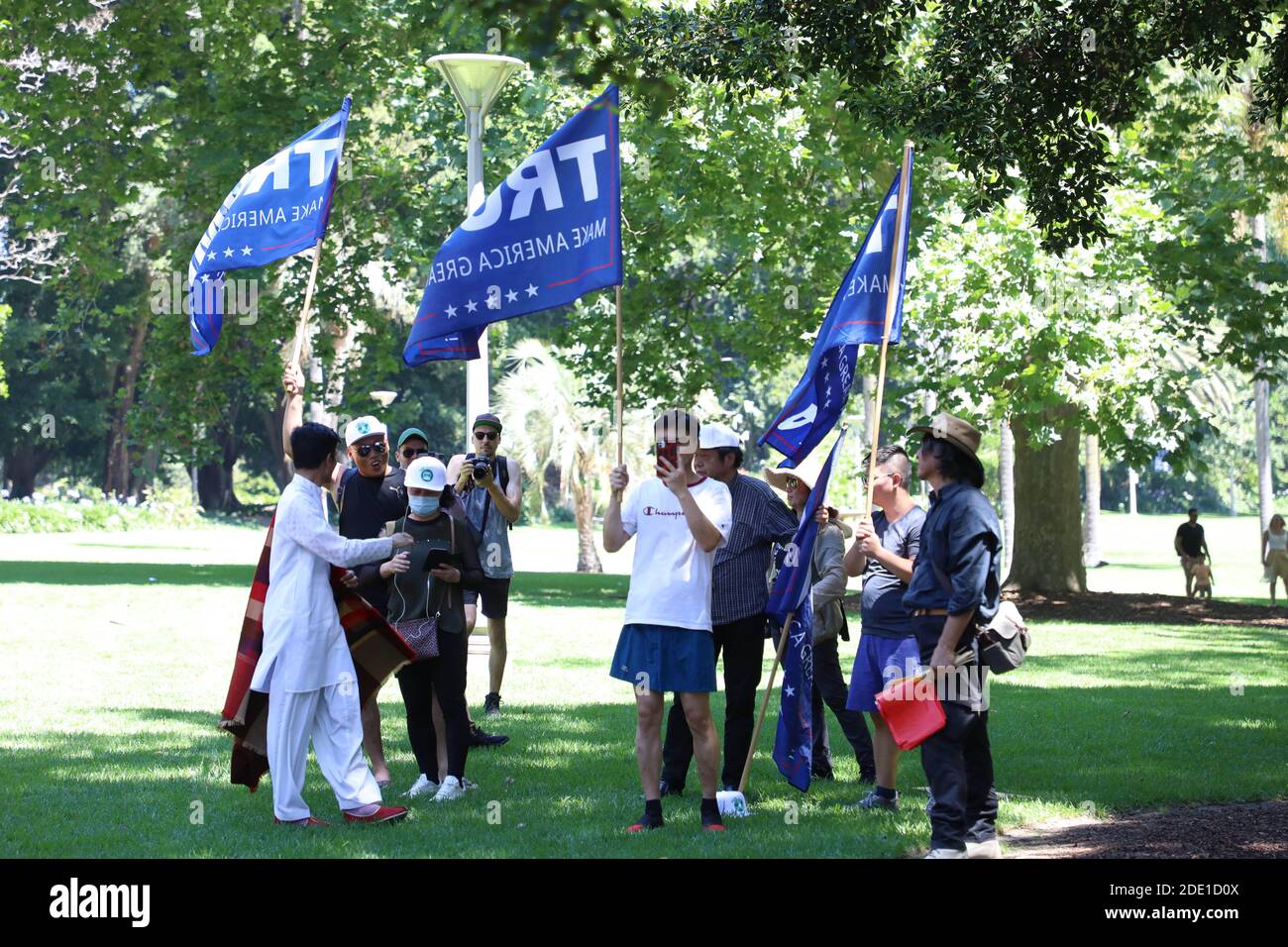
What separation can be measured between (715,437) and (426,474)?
165 centimetres

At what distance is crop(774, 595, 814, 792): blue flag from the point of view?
9.13m

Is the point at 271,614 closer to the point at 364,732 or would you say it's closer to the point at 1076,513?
the point at 364,732

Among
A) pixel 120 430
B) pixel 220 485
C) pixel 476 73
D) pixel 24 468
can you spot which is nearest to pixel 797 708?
pixel 476 73

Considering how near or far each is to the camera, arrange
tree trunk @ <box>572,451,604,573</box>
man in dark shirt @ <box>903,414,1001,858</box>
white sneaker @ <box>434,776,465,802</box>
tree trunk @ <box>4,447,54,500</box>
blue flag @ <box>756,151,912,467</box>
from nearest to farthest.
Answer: man in dark shirt @ <box>903,414,1001,858</box> → white sneaker @ <box>434,776,465,802</box> → blue flag @ <box>756,151,912,467</box> → tree trunk @ <box>572,451,604,573</box> → tree trunk @ <box>4,447,54,500</box>

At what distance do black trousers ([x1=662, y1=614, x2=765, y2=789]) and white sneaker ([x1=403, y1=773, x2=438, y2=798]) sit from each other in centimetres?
131

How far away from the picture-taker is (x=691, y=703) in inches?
323

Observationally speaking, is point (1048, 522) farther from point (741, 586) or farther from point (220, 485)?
point (220, 485)

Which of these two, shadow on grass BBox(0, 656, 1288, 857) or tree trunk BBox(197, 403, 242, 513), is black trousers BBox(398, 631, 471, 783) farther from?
tree trunk BBox(197, 403, 242, 513)

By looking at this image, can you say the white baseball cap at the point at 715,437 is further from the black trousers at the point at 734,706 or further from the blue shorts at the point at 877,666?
the blue shorts at the point at 877,666

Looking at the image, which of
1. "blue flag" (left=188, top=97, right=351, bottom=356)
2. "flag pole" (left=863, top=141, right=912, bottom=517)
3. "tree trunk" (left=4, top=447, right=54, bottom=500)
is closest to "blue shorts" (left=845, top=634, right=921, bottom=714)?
"flag pole" (left=863, top=141, right=912, bottom=517)

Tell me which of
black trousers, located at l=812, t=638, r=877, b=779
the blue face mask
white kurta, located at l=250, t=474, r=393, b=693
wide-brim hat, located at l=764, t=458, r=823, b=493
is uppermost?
wide-brim hat, located at l=764, t=458, r=823, b=493

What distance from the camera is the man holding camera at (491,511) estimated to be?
10773mm
